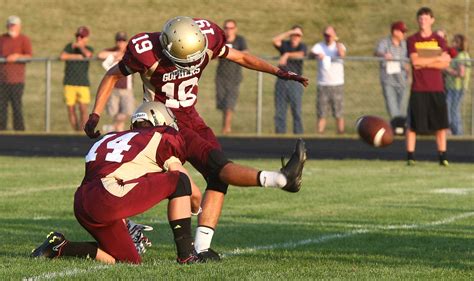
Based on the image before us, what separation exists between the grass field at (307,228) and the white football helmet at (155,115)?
84 centimetres

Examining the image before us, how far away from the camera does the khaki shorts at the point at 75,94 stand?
2100cm

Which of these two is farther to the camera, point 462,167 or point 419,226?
point 462,167

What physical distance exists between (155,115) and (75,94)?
44.6 feet

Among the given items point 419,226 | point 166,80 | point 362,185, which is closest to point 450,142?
point 362,185

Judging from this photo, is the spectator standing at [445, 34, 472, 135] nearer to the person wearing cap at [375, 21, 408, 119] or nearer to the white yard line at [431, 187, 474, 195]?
the person wearing cap at [375, 21, 408, 119]

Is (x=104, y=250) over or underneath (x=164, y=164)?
underneath

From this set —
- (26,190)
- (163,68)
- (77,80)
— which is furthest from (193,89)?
(77,80)

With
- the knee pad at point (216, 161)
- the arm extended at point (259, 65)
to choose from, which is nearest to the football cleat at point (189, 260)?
the knee pad at point (216, 161)

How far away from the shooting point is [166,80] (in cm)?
823

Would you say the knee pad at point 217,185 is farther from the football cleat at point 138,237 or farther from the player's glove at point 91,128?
the player's glove at point 91,128

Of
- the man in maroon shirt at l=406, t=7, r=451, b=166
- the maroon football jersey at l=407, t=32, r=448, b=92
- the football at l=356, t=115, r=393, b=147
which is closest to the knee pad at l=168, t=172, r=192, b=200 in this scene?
the football at l=356, t=115, r=393, b=147

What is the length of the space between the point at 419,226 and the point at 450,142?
1053cm

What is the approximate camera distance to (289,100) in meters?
20.7

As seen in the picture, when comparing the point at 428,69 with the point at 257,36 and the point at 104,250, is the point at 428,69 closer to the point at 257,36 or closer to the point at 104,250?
the point at 104,250
